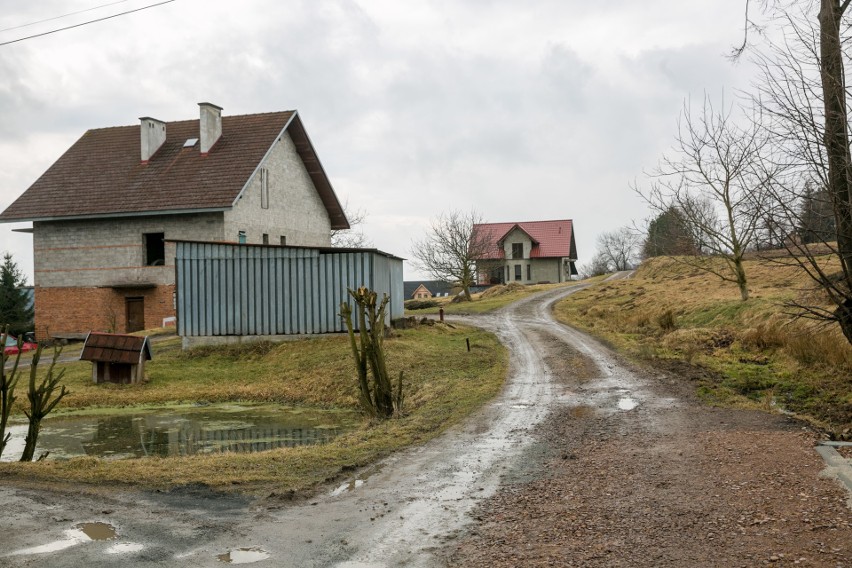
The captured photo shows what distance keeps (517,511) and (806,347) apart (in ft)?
37.5

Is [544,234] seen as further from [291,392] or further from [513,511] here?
[513,511]

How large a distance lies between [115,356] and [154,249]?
13.9 m

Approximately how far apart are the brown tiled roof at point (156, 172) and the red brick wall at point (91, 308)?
11.0 feet

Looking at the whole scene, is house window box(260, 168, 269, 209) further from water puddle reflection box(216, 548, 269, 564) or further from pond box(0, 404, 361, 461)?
water puddle reflection box(216, 548, 269, 564)

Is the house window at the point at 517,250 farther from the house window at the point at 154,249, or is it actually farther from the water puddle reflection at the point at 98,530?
the water puddle reflection at the point at 98,530

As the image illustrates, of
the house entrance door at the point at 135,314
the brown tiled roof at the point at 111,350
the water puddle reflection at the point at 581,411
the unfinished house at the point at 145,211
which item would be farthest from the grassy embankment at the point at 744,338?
the house entrance door at the point at 135,314

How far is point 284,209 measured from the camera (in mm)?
36438

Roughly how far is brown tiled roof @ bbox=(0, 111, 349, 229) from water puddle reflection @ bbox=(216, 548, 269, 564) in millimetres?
26112

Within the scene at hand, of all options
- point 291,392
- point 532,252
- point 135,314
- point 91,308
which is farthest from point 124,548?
point 532,252

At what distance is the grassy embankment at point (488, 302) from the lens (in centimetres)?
4233

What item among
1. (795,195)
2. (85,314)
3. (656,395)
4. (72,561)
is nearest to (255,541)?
Result: (72,561)

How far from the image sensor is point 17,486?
8352 mm

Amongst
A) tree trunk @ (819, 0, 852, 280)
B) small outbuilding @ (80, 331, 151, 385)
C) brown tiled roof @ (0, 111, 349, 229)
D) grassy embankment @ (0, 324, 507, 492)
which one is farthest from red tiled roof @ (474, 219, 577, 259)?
tree trunk @ (819, 0, 852, 280)

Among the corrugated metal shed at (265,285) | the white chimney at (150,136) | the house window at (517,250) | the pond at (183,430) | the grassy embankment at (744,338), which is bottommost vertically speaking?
the pond at (183,430)
